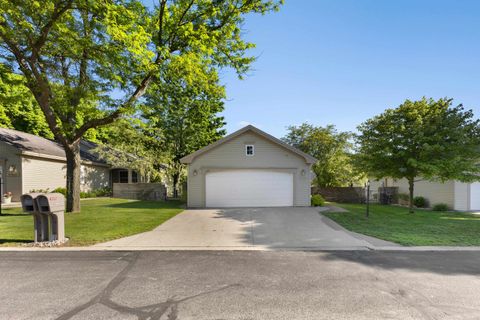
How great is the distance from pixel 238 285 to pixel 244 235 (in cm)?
376

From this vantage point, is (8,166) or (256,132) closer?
(256,132)

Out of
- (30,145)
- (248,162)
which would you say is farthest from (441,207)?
(30,145)

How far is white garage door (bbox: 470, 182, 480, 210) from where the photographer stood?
637 inches

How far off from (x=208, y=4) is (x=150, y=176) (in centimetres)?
1545

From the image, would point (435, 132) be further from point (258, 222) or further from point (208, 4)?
point (208, 4)

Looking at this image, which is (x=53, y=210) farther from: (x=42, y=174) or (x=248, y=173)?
(x=42, y=174)

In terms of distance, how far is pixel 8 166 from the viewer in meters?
15.8

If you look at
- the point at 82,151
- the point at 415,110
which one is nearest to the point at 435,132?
the point at 415,110

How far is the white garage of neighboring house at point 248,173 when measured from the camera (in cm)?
1511

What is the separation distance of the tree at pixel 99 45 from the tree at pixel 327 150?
47.4 feet

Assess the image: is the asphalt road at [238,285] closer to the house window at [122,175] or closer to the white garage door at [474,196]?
the white garage door at [474,196]

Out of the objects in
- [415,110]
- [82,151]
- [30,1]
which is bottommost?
[82,151]

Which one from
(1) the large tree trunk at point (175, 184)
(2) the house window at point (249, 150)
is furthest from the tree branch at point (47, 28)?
(1) the large tree trunk at point (175, 184)

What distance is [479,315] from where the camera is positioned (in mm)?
3361
